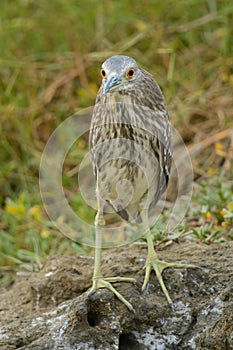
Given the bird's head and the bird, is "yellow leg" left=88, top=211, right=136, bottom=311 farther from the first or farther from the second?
the bird's head

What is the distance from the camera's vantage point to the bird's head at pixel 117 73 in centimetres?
347

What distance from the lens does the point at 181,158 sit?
592cm

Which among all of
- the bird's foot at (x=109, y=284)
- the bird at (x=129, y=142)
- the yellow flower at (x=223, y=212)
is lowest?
the bird's foot at (x=109, y=284)

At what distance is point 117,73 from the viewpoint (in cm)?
349

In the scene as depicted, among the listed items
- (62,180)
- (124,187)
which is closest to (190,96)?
(62,180)

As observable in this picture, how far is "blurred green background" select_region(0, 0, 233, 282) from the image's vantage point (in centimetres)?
633

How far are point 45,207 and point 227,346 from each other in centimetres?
320

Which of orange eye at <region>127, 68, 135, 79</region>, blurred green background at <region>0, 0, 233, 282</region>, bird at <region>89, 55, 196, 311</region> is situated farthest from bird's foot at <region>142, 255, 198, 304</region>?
blurred green background at <region>0, 0, 233, 282</region>

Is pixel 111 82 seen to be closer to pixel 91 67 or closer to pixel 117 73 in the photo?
pixel 117 73

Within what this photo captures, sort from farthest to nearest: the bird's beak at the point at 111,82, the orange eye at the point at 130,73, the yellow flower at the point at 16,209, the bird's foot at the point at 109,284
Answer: the yellow flower at the point at 16,209 → the orange eye at the point at 130,73 → the bird's beak at the point at 111,82 → the bird's foot at the point at 109,284

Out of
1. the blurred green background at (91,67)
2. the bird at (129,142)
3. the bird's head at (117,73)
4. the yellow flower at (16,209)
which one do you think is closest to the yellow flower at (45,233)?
the yellow flower at (16,209)

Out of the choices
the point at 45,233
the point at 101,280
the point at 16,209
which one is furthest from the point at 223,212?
the point at 16,209

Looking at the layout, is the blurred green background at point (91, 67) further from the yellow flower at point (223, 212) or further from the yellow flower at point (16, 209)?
the yellow flower at point (223, 212)

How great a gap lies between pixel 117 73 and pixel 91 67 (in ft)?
11.2
